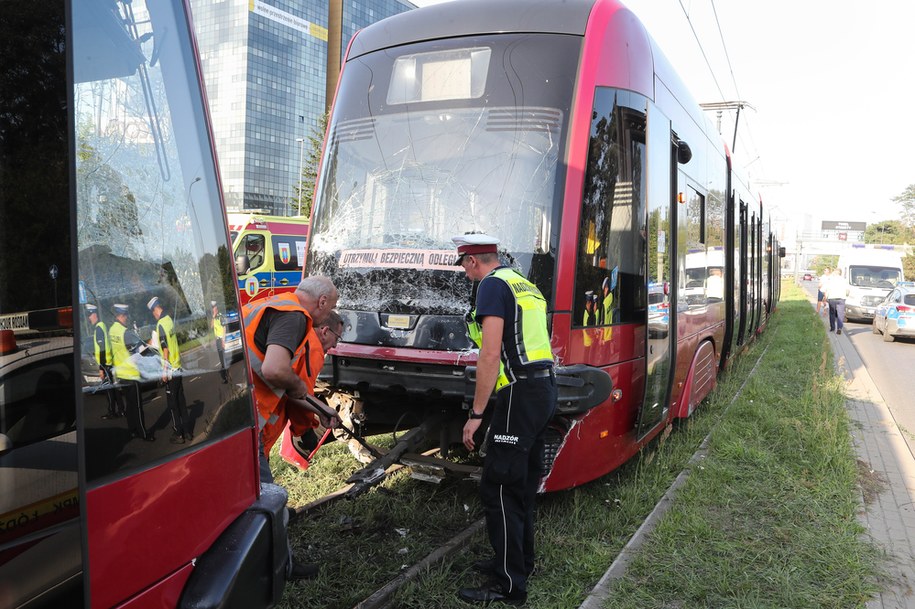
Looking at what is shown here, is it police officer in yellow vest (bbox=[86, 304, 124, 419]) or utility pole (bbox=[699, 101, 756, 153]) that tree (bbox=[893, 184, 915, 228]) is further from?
police officer in yellow vest (bbox=[86, 304, 124, 419])

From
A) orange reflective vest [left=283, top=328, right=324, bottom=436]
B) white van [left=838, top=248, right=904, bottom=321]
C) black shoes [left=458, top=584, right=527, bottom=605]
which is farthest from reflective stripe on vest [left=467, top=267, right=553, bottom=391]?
white van [left=838, top=248, right=904, bottom=321]

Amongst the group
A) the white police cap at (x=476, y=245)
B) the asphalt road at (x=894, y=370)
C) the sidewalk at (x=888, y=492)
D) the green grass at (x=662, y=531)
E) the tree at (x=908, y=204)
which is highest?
the tree at (x=908, y=204)

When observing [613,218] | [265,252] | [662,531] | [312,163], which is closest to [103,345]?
[613,218]

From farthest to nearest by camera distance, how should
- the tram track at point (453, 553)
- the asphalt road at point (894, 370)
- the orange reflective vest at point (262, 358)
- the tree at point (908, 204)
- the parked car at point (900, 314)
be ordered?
1. the tree at point (908, 204)
2. the parked car at point (900, 314)
3. the asphalt road at point (894, 370)
4. the tram track at point (453, 553)
5. the orange reflective vest at point (262, 358)

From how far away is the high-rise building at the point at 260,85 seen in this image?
2466 inches

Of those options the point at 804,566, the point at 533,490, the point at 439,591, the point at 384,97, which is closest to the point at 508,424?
the point at 533,490

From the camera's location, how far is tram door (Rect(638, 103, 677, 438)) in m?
5.07

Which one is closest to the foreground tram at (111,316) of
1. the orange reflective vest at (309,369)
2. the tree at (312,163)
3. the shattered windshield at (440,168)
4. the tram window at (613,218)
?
the orange reflective vest at (309,369)

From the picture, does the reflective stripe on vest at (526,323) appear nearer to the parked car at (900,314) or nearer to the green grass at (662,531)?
the green grass at (662,531)

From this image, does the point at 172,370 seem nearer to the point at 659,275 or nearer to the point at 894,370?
the point at 659,275

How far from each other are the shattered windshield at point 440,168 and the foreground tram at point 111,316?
2435mm

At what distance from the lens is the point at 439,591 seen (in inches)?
145

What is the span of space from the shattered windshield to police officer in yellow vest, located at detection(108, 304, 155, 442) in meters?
2.78

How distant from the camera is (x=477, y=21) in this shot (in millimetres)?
4828
